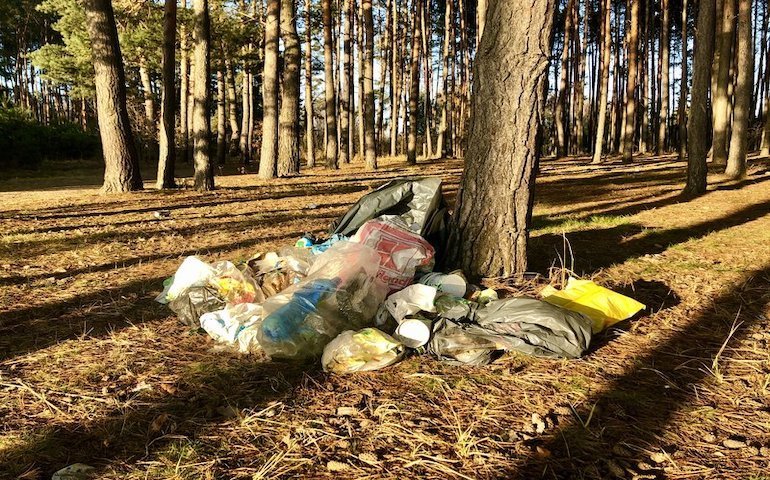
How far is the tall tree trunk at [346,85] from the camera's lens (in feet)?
58.7

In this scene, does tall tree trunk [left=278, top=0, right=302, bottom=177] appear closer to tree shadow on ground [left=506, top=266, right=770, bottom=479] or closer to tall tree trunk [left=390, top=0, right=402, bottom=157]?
tall tree trunk [left=390, top=0, right=402, bottom=157]

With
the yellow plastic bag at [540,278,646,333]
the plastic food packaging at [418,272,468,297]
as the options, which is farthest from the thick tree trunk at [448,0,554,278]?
the yellow plastic bag at [540,278,646,333]

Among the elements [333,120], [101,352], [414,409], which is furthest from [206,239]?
[333,120]

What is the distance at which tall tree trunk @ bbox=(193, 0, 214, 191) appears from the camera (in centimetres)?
972

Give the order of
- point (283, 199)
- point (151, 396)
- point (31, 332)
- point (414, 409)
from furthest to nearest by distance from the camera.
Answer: point (283, 199) < point (31, 332) < point (151, 396) < point (414, 409)

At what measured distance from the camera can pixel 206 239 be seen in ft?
18.2

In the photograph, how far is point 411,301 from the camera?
2750 mm

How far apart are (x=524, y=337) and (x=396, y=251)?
99 cm

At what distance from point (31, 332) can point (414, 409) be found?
2435 mm

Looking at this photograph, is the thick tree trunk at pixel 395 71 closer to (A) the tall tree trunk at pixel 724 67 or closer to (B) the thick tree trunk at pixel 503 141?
(A) the tall tree trunk at pixel 724 67

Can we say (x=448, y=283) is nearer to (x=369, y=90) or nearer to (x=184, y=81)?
(x=369, y=90)

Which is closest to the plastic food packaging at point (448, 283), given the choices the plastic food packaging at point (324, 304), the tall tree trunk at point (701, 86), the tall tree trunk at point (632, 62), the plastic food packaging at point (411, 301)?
the plastic food packaging at point (411, 301)

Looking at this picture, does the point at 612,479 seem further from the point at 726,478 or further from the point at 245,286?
the point at 245,286

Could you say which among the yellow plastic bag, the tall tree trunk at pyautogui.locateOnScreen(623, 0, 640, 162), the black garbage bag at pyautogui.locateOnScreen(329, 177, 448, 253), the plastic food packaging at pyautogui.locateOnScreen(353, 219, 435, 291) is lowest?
the yellow plastic bag
